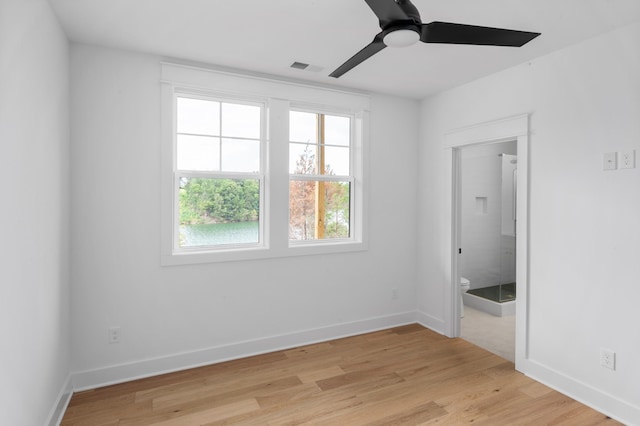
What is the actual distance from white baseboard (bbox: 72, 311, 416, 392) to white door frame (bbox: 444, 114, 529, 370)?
712 mm

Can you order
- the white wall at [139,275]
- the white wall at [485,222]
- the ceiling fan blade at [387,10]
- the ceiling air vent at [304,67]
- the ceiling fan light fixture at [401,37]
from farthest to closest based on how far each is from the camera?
the white wall at [485,222], the ceiling air vent at [304,67], the white wall at [139,275], the ceiling fan light fixture at [401,37], the ceiling fan blade at [387,10]

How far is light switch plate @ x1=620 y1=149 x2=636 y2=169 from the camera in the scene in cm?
236

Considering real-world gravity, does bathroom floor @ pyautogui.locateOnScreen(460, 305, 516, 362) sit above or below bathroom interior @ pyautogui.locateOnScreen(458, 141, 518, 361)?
below

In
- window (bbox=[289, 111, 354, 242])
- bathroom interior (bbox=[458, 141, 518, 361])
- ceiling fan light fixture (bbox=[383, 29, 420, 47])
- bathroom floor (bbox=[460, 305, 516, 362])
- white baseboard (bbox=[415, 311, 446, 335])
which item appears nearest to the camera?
ceiling fan light fixture (bbox=[383, 29, 420, 47])

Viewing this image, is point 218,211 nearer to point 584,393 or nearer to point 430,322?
point 430,322

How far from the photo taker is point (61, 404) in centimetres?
242

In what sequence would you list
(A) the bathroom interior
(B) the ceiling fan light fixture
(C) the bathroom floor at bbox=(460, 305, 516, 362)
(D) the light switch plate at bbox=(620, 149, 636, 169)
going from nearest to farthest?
(B) the ceiling fan light fixture, (D) the light switch plate at bbox=(620, 149, 636, 169), (C) the bathroom floor at bbox=(460, 305, 516, 362), (A) the bathroom interior

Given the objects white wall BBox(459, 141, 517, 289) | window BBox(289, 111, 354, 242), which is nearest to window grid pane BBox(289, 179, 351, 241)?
window BBox(289, 111, 354, 242)

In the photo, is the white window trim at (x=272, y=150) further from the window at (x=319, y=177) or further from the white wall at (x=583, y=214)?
the white wall at (x=583, y=214)

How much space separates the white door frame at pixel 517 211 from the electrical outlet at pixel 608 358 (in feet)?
1.86

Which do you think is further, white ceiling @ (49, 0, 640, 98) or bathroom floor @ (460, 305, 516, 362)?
bathroom floor @ (460, 305, 516, 362)

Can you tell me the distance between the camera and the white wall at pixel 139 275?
2758 mm

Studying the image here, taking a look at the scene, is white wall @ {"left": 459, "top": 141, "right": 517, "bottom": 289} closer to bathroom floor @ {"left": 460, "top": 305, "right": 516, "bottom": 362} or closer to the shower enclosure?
the shower enclosure

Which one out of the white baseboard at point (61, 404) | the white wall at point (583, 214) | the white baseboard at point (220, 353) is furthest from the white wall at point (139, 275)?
the white wall at point (583, 214)
